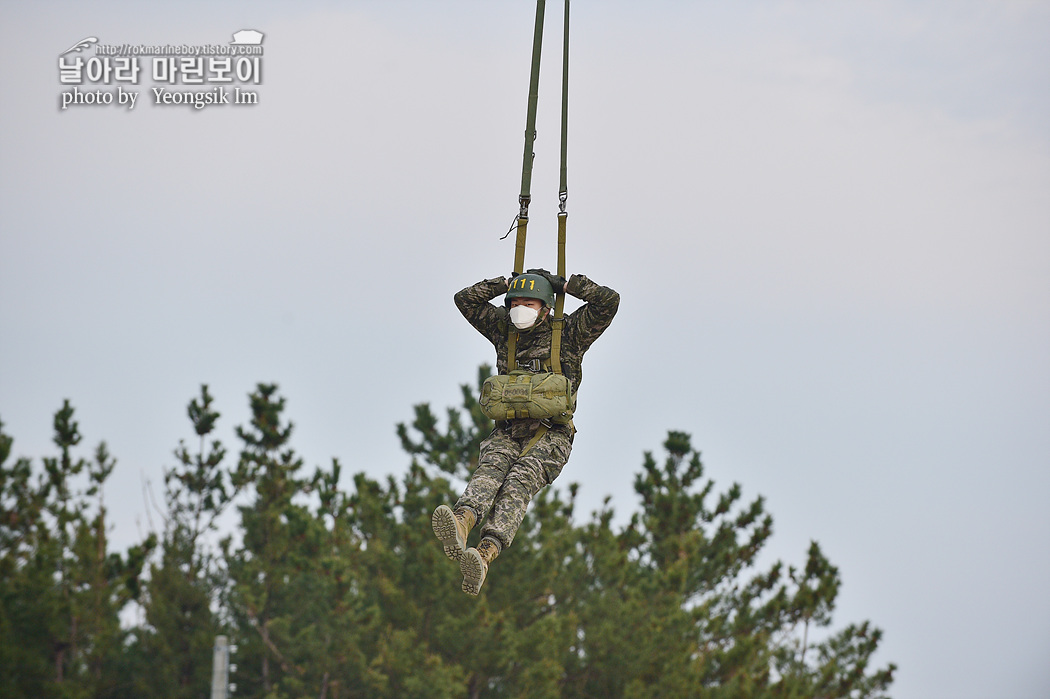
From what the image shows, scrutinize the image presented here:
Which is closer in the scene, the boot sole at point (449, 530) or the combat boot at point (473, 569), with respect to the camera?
the combat boot at point (473, 569)

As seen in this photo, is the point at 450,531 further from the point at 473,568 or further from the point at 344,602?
the point at 344,602

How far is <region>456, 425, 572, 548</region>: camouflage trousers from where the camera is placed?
8414 mm

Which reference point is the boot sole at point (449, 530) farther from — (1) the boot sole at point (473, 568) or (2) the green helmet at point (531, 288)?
(2) the green helmet at point (531, 288)

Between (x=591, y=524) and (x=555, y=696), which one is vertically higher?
(x=591, y=524)

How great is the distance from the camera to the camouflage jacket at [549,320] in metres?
8.87

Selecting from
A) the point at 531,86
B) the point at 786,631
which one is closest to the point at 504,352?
the point at 531,86

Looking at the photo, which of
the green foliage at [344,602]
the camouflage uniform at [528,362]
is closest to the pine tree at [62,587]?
the green foliage at [344,602]

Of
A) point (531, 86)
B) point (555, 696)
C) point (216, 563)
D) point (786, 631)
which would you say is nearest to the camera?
point (531, 86)

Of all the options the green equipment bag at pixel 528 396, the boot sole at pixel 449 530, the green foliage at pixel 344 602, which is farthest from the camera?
the green foliage at pixel 344 602

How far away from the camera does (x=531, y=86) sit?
889cm

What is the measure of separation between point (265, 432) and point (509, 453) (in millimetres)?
20164

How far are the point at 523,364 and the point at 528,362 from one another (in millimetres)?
34

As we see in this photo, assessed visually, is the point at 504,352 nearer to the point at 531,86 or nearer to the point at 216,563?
the point at 531,86

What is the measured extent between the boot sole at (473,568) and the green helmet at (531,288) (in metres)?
1.64
